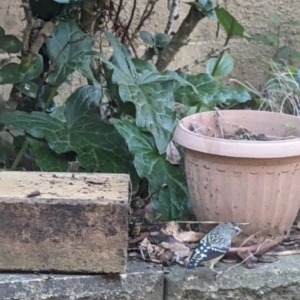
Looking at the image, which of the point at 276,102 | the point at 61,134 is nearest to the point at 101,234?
the point at 61,134

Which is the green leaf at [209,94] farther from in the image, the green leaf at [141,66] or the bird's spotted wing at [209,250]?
the bird's spotted wing at [209,250]

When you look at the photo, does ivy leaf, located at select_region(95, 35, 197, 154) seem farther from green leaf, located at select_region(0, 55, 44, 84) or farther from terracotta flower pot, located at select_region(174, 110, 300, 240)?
green leaf, located at select_region(0, 55, 44, 84)

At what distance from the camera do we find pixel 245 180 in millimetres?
1272

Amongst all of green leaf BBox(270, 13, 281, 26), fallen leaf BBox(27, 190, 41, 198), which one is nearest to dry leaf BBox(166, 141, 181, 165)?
fallen leaf BBox(27, 190, 41, 198)

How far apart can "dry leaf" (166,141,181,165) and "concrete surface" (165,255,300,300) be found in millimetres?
411

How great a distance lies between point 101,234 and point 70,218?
7cm

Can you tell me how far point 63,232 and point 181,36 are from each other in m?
0.93

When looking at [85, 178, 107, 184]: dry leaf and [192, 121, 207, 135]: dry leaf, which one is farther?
[192, 121, 207, 135]: dry leaf

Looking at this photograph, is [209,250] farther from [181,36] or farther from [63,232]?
[181,36]

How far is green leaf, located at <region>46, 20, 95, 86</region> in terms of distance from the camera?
1.54 meters

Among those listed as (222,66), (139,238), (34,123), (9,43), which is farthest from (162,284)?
(222,66)

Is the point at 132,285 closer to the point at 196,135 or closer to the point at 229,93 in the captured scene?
the point at 196,135

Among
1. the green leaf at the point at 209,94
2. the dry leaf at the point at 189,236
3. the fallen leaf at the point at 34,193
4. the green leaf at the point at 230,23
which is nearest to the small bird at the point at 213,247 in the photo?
the dry leaf at the point at 189,236

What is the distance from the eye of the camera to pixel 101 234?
3.76 feet
